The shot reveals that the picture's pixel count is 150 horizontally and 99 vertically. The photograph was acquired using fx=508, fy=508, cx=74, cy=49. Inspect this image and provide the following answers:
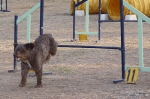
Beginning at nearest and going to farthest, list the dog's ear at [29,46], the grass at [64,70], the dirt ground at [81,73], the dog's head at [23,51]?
the dirt ground at [81,73] < the dog's head at [23,51] < the dog's ear at [29,46] < the grass at [64,70]

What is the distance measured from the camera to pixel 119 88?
749 centimetres

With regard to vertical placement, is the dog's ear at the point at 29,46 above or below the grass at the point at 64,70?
above

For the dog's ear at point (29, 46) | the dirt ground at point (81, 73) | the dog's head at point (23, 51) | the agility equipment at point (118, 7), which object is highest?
the agility equipment at point (118, 7)

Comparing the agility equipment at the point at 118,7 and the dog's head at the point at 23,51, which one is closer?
the dog's head at the point at 23,51

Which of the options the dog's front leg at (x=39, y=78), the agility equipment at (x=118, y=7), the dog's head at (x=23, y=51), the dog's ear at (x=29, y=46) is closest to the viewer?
the dog's head at (x=23, y=51)

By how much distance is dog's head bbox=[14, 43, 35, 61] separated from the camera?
7.31m

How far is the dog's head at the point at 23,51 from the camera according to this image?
24.0 ft

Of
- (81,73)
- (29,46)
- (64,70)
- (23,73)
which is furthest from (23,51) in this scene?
(64,70)

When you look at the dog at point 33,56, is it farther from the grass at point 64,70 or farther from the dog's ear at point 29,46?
the grass at point 64,70

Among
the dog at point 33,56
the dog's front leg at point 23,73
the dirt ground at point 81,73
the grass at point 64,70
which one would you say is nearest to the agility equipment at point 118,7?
the dirt ground at point 81,73

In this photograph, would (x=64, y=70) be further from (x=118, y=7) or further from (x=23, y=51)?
(x=118, y=7)

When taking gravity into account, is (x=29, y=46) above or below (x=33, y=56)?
above

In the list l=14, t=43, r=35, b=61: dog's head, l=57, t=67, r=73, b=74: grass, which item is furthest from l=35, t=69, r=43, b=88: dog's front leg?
l=57, t=67, r=73, b=74: grass

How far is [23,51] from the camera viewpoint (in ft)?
24.1
